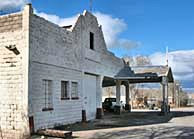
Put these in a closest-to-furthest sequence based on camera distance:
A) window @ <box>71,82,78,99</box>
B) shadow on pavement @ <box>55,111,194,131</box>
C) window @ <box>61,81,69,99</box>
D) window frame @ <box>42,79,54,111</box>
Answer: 1. window frame @ <box>42,79,54,111</box>
2. shadow on pavement @ <box>55,111,194,131</box>
3. window @ <box>61,81,69,99</box>
4. window @ <box>71,82,78,99</box>

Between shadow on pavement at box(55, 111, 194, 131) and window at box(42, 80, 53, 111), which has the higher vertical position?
window at box(42, 80, 53, 111)

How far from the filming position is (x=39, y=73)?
17.0m

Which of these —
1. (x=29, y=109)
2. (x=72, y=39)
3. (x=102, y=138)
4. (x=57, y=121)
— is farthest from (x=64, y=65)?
(x=102, y=138)

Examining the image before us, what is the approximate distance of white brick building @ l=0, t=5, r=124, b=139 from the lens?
15984 millimetres

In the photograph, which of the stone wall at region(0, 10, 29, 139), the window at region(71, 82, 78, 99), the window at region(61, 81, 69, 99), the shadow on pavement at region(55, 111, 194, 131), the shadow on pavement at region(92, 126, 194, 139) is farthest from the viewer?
the window at region(71, 82, 78, 99)

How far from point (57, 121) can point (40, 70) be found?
3.20 meters

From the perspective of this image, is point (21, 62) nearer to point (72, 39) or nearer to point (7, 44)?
point (7, 44)

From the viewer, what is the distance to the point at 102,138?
48.8 feet

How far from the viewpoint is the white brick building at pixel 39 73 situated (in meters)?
16.0

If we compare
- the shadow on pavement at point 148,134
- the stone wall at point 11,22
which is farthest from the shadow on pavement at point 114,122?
the stone wall at point 11,22

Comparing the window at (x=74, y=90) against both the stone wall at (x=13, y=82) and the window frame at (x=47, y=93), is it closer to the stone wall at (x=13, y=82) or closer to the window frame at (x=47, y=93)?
the window frame at (x=47, y=93)

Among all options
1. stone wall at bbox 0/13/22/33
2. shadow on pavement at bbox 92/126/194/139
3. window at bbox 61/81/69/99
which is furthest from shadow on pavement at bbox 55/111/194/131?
stone wall at bbox 0/13/22/33

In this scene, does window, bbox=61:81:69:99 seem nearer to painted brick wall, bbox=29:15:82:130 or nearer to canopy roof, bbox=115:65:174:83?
painted brick wall, bbox=29:15:82:130

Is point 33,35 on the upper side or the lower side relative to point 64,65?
upper
